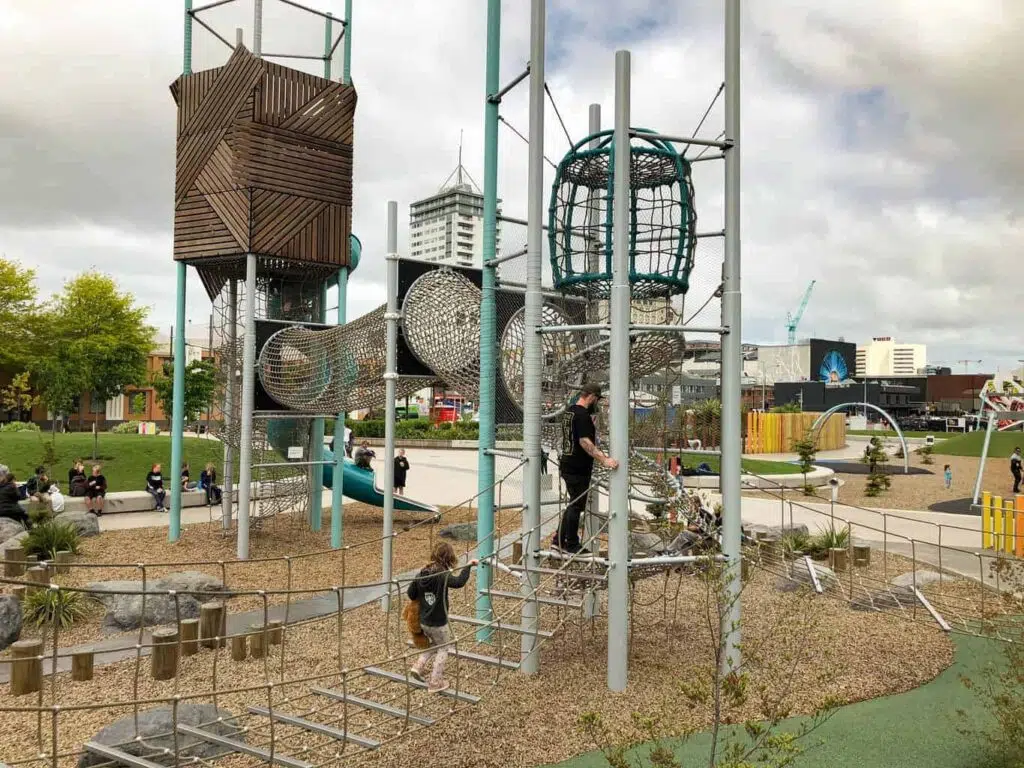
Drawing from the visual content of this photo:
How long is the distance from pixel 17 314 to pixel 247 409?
1175 inches

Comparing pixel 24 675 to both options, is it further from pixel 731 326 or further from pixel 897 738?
pixel 897 738

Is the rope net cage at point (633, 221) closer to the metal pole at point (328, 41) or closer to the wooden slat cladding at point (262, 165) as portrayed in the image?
the wooden slat cladding at point (262, 165)

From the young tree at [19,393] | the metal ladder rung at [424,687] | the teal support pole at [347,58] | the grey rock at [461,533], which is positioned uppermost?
the teal support pole at [347,58]

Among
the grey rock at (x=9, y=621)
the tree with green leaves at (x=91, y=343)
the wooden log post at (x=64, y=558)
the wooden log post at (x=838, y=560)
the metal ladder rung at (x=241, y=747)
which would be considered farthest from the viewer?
the tree with green leaves at (x=91, y=343)

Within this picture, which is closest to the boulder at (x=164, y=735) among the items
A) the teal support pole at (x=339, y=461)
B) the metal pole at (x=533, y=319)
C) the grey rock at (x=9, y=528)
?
the metal pole at (x=533, y=319)

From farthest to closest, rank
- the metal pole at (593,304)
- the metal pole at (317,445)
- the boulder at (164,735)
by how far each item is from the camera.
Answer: the metal pole at (317,445) → the metal pole at (593,304) → the boulder at (164,735)

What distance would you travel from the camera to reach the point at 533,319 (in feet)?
24.5

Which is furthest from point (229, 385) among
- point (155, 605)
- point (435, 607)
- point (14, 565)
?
point (435, 607)

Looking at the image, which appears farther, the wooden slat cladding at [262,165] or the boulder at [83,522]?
the boulder at [83,522]

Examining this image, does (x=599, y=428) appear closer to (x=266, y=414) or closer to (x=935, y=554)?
(x=266, y=414)

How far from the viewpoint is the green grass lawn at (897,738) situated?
5656 millimetres

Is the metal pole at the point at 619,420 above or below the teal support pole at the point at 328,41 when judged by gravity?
below

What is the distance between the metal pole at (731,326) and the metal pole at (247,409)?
7.74 metres

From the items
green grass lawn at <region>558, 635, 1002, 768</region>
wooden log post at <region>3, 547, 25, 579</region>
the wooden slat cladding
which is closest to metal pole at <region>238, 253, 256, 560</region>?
the wooden slat cladding
